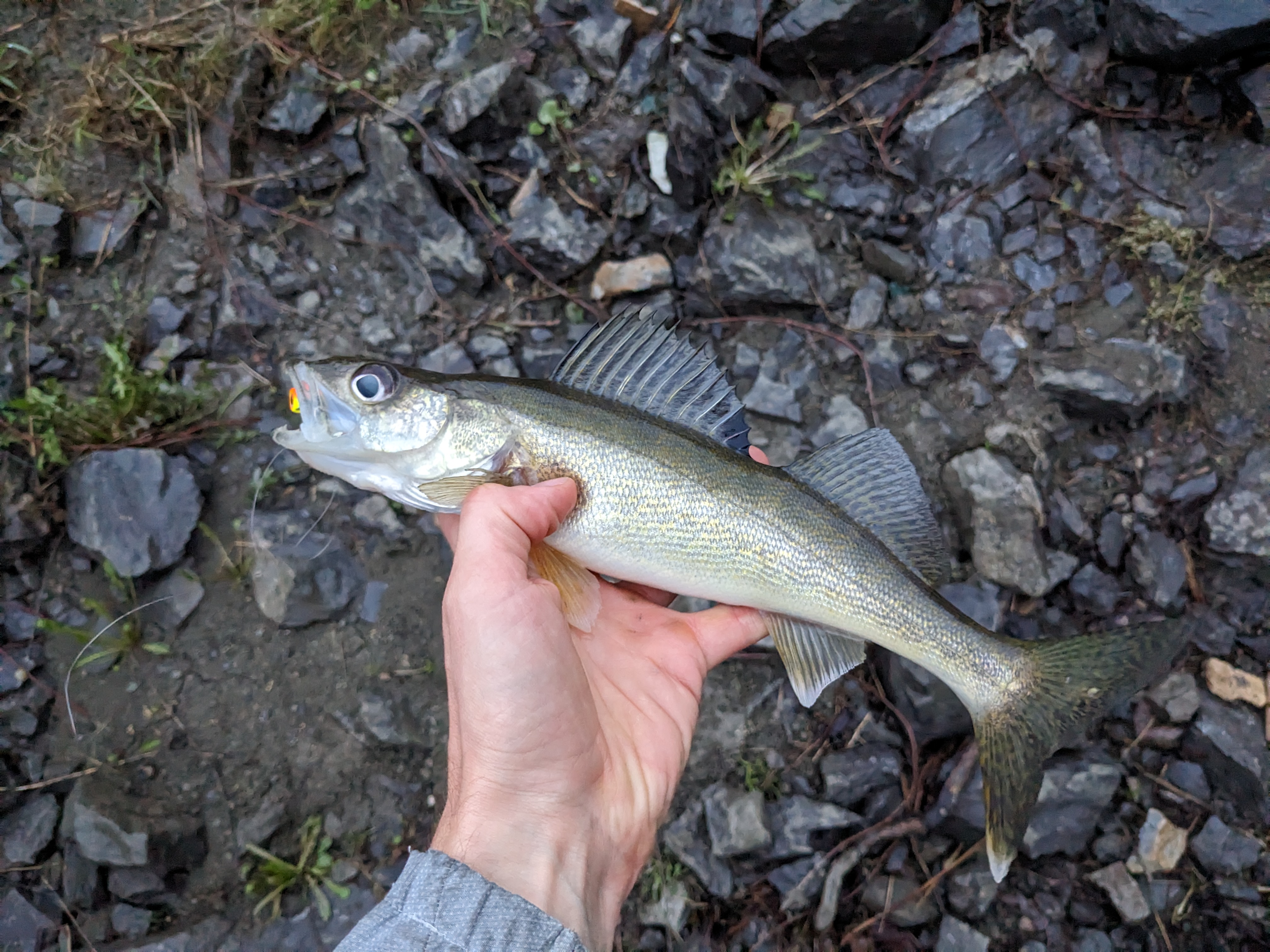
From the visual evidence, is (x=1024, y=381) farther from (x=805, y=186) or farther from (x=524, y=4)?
(x=524, y=4)

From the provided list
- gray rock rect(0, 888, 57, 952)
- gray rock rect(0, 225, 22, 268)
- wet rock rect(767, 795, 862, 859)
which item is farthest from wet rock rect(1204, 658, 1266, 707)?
gray rock rect(0, 225, 22, 268)

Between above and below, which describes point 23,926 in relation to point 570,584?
below

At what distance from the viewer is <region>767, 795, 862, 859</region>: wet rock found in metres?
3.89

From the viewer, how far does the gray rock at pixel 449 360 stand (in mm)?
4637

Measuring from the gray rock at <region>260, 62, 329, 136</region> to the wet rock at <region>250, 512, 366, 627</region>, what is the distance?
2538 mm

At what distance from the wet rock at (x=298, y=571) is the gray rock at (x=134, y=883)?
1352 millimetres

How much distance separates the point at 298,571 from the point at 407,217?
2.35 metres

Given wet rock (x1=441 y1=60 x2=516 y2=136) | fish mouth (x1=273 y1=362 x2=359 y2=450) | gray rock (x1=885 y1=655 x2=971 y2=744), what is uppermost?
wet rock (x1=441 y1=60 x2=516 y2=136)

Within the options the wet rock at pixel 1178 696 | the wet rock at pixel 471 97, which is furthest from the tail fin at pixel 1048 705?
the wet rock at pixel 471 97

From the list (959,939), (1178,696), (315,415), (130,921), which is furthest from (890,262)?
(130,921)

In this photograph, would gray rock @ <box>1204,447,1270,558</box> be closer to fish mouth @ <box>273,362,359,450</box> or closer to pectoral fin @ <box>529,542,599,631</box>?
pectoral fin @ <box>529,542,599,631</box>

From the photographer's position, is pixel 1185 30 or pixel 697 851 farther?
pixel 1185 30

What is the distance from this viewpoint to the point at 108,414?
13.9 ft

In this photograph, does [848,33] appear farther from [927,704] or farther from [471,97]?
[927,704]
